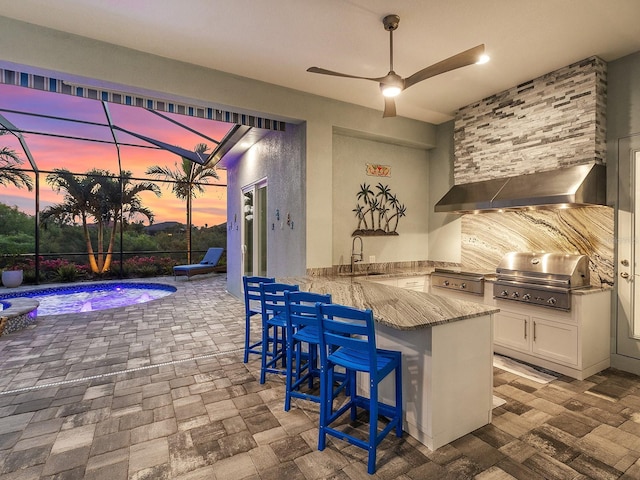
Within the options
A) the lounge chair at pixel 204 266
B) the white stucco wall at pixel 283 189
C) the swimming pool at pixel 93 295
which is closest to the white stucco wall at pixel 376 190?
the white stucco wall at pixel 283 189

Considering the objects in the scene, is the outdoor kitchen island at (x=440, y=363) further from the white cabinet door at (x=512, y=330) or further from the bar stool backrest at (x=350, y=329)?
the white cabinet door at (x=512, y=330)

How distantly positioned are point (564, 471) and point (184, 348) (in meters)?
3.62

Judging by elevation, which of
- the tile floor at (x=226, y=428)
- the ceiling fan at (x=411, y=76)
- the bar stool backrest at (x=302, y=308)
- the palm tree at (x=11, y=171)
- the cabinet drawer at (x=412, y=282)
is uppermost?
the palm tree at (x=11, y=171)

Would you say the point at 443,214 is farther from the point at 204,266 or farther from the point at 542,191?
the point at 204,266

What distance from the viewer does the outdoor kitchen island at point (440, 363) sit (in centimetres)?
207

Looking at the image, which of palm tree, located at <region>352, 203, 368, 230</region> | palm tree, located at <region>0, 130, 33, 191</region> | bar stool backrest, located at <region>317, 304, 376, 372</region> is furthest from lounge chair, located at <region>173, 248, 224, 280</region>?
bar stool backrest, located at <region>317, 304, 376, 372</region>

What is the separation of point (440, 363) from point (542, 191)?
2518 mm

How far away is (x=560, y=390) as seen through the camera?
296 cm

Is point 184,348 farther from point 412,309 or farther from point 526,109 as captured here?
point 526,109

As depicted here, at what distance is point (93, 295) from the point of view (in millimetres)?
8531

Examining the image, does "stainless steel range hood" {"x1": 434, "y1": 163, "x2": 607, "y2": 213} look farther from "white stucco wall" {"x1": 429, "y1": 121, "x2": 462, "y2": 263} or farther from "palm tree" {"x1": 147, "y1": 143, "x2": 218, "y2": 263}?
"palm tree" {"x1": 147, "y1": 143, "x2": 218, "y2": 263}

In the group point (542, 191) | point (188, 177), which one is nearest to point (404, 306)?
point (542, 191)

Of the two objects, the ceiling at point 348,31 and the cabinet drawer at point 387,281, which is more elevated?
the ceiling at point 348,31

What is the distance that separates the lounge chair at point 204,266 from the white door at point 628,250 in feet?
31.3
